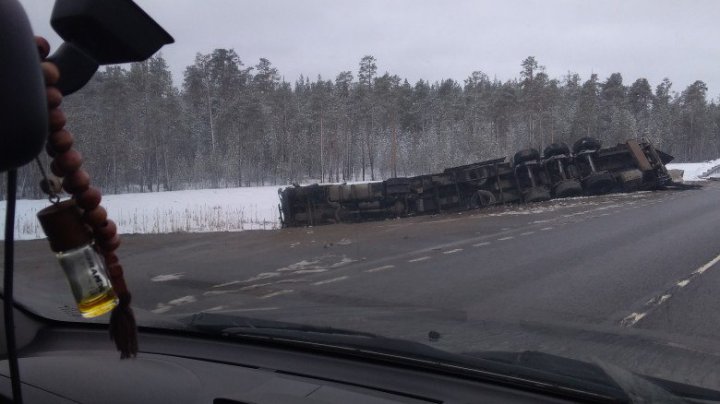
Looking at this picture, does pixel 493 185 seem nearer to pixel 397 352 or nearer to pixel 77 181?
pixel 397 352

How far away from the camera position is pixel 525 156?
21.8 m

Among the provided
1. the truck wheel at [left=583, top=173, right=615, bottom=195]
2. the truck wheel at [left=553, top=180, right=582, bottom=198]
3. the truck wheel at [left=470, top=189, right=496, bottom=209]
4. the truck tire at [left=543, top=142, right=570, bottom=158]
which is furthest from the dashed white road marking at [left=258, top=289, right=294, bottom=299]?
the truck wheel at [left=583, top=173, right=615, bottom=195]

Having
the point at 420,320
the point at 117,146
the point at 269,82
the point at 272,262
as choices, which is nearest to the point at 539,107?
the point at 269,82

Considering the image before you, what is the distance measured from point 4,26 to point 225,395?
6.34 feet

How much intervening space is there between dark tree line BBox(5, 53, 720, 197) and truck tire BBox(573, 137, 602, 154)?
27098 millimetres

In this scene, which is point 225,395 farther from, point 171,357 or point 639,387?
point 639,387

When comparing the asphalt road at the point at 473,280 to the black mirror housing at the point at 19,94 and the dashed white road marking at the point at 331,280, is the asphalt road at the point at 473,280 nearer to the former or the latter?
the dashed white road marking at the point at 331,280

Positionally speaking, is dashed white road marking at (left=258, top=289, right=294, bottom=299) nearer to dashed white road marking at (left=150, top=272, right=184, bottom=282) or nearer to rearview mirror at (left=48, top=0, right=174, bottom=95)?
dashed white road marking at (left=150, top=272, right=184, bottom=282)

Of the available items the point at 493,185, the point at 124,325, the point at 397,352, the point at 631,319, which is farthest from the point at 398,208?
the point at 124,325

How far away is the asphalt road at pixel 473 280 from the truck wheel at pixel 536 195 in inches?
193

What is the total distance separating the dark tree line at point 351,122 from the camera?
170 ft

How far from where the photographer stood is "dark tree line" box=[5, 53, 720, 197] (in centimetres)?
5194

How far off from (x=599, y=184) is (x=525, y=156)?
3.08 metres

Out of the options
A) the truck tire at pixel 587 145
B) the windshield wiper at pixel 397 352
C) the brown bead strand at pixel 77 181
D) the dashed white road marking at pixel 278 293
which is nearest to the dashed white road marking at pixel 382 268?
the dashed white road marking at pixel 278 293
